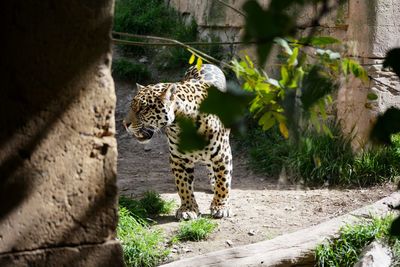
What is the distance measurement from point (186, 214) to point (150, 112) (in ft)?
3.68

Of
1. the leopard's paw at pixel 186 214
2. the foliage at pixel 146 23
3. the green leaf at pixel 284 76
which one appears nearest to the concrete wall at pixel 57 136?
the green leaf at pixel 284 76

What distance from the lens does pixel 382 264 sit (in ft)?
18.9

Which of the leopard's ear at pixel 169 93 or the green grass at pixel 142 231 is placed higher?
the leopard's ear at pixel 169 93

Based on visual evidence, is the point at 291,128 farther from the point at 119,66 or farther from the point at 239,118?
the point at 119,66

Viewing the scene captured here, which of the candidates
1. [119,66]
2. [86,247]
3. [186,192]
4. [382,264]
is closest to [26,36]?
[86,247]

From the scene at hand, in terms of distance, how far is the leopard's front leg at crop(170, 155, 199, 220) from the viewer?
306 inches

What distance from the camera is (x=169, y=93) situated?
24.3ft

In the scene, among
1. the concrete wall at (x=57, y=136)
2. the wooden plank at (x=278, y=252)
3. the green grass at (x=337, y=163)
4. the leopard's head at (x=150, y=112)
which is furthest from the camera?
the green grass at (x=337, y=163)

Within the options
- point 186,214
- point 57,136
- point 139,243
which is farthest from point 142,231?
point 57,136

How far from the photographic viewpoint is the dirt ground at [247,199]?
7.36 metres

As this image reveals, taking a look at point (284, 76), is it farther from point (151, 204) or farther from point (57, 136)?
point (151, 204)

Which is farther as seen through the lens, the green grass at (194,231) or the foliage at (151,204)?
the foliage at (151,204)

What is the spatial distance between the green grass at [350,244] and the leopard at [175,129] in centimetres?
168

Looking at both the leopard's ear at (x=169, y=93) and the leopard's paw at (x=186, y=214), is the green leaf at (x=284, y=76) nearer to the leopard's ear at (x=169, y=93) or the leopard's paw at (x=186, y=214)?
the leopard's ear at (x=169, y=93)
